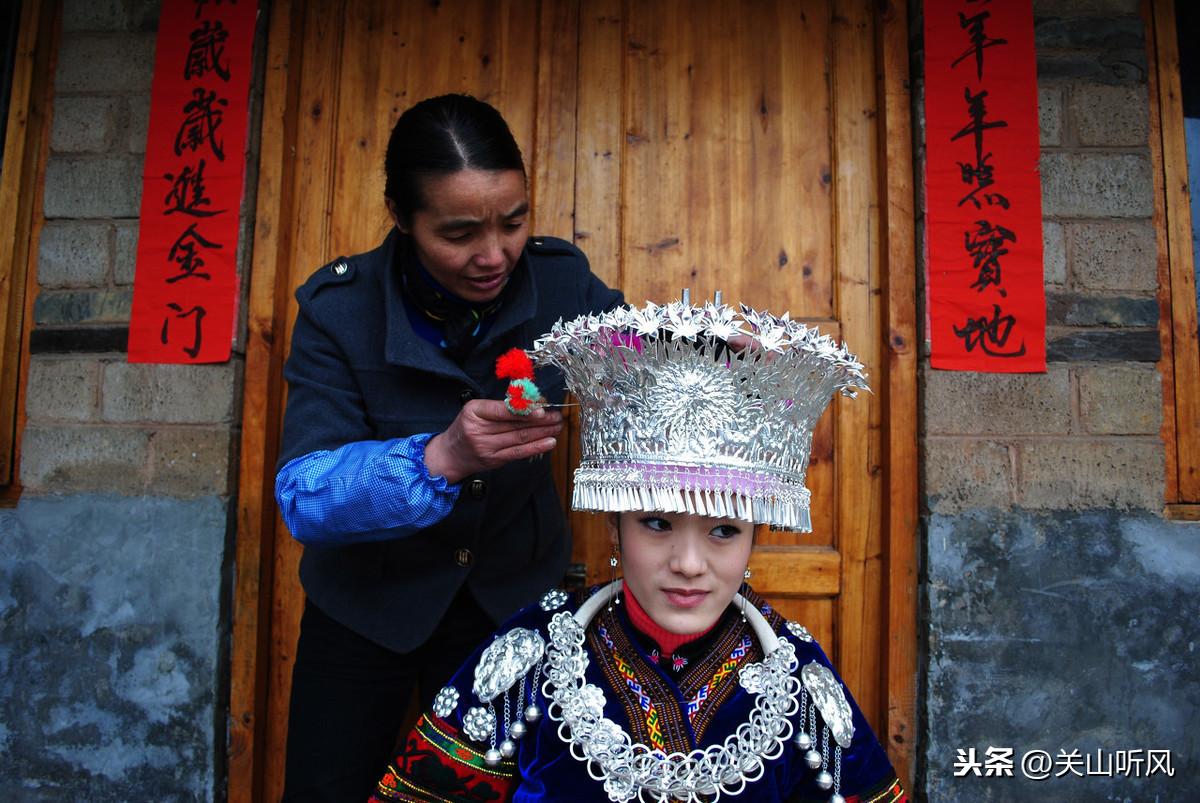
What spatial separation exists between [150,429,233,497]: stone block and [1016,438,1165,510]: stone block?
2218 millimetres

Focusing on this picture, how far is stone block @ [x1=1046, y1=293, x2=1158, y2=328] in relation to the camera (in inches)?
87.4

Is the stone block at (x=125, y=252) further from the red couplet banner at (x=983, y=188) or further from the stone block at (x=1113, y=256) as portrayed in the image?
the stone block at (x=1113, y=256)

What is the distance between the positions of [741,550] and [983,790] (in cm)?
129

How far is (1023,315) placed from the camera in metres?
2.20

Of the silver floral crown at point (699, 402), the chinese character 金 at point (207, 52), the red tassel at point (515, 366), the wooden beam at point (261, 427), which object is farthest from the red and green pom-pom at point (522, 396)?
the chinese character 金 at point (207, 52)

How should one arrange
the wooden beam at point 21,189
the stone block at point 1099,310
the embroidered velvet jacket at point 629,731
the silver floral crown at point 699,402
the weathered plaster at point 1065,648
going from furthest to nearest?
the wooden beam at point 21,189 → the stone block at point 1099,310 → the weathered plaster at point 1065,648 → the embroidered velvet jacket at point 629,731 → the silver floral crown at point 699,402

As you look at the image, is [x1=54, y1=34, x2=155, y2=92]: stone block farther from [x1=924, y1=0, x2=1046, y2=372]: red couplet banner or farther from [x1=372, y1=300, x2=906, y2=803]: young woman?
[x1=924, y1=0, x2=1046, y2=372]: red couplet banner

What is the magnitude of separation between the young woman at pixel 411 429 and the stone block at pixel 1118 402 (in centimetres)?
139

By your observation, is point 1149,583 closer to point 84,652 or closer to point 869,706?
point 869,706

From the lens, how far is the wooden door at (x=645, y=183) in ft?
7.66

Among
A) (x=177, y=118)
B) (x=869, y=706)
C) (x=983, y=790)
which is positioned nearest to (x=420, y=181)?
(x=177, y=118)

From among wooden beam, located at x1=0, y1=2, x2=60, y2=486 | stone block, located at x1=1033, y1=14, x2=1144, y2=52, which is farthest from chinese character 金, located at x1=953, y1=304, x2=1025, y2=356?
wooden beam, located at x1=0, y1=2, x2=60, y2=486

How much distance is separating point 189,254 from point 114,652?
115 centimetres

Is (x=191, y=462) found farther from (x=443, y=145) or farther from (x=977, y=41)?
(x=977, y=41)
